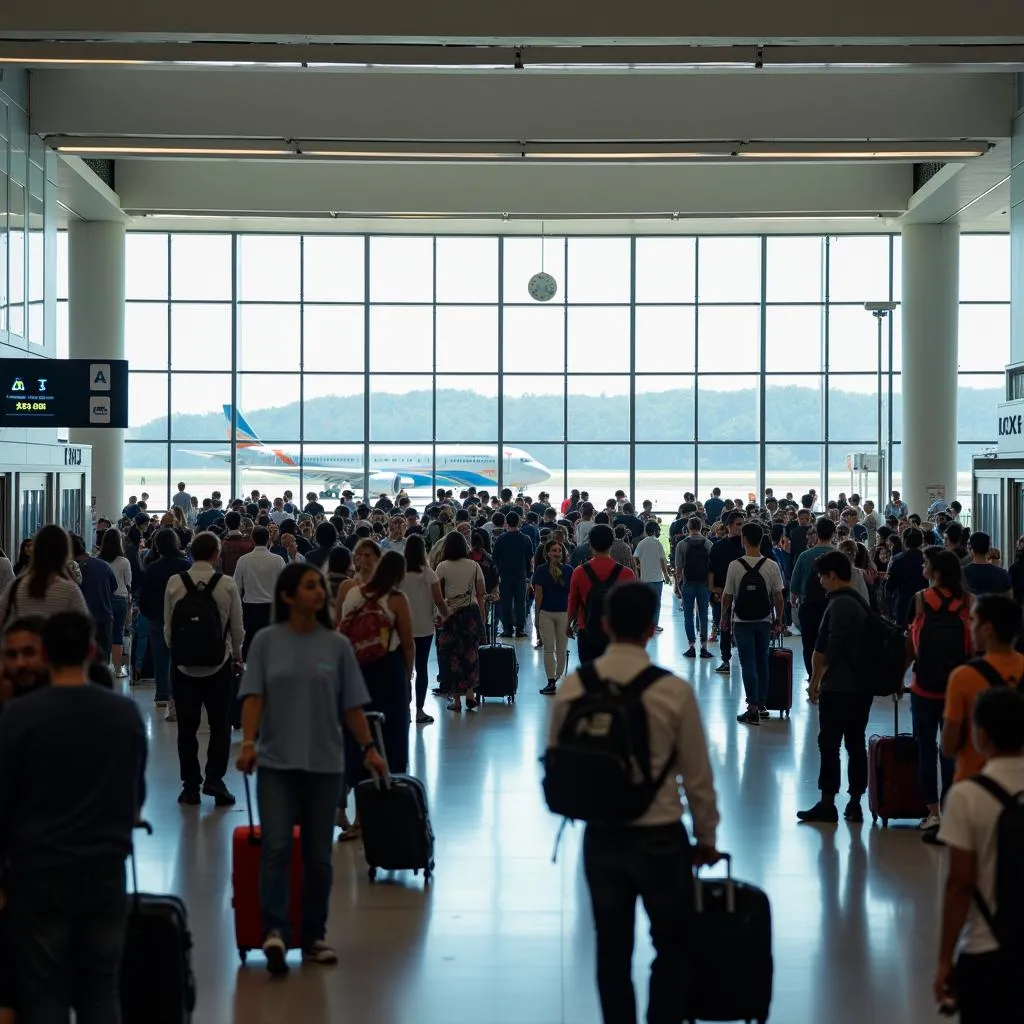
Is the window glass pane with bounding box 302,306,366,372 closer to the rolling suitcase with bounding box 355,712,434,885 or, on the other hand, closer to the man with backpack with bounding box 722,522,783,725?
the man with backpack with bounding box 722,522,783,725

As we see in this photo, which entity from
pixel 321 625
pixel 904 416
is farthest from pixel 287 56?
pixel 904 416

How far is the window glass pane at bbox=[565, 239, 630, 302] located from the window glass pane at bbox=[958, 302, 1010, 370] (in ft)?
24.9

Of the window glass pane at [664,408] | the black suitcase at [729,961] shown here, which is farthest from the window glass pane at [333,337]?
the black suitcase at [729,961]

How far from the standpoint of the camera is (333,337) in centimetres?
3150

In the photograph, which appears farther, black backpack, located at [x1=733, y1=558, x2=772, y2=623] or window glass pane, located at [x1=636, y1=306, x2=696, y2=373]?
window glass pane, located at [x1=636, y1=306, x2=696, y2=373]

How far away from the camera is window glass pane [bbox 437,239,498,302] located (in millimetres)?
31484

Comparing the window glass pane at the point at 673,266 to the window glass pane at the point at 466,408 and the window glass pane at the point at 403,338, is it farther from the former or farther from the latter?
the window glass pane at the point at 403,338

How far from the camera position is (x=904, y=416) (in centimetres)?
2734

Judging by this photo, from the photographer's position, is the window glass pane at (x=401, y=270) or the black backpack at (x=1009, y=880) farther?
the window glass pane at (x=401, y=270)

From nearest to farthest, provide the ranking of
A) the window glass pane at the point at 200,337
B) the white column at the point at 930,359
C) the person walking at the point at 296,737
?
the person walking at the point at 296,737 → the white column at the point at 930,359 → the window glass pane at the point at 200,337

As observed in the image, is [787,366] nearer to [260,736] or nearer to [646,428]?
[646,428]

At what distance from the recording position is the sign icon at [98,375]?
1600 centimetres

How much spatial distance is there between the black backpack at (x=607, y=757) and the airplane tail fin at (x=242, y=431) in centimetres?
2795

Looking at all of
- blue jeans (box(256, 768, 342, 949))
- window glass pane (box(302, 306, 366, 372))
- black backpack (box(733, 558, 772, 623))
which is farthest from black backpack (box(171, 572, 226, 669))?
window glass pane (box(302, 306, 366, 372))
